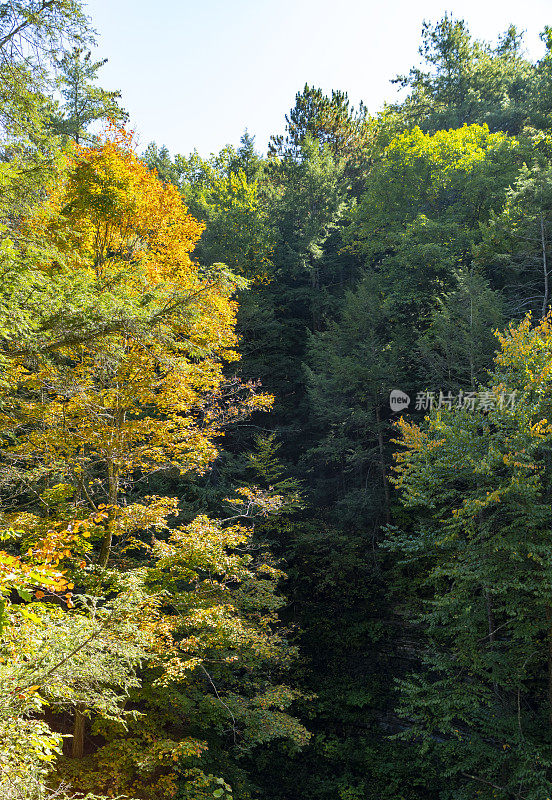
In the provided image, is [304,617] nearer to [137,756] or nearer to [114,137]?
[137,756]

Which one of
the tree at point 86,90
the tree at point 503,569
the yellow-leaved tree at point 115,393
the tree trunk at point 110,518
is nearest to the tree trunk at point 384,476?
the tree at point 503,569

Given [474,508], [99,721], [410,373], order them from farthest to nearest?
[410,373] → [99,721] → [474,508]

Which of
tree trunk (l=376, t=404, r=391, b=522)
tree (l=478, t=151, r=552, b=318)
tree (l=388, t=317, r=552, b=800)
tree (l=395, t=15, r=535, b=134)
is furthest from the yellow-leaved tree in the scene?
tree (l=395, t=15, r=535, b=134)

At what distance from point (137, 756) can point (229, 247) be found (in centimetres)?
1618

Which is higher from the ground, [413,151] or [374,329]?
[413,151]

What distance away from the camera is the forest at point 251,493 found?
5.76m

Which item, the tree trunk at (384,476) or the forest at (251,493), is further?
the tree trunk at (384,476)

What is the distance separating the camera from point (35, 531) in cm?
732

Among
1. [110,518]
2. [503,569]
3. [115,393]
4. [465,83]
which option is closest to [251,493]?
[110,518]

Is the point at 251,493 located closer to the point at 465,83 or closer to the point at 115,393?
the point at 115,393

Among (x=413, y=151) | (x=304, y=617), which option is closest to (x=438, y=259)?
(x=413, y=151)

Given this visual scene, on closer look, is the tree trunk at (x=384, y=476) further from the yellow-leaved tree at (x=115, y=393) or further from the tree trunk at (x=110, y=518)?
the tree trunk at (x=110, y=518)

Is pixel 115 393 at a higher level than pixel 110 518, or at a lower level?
higher

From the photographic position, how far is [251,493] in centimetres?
966
